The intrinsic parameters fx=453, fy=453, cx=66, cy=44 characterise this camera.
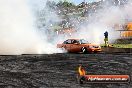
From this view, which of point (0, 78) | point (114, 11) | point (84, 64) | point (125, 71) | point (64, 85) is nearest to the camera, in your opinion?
point (64, 85)

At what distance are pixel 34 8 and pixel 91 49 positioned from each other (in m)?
6.00

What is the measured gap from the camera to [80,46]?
126 ft

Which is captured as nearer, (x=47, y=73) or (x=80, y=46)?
(x=47, y=73)

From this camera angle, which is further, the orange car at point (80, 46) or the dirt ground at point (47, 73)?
the orange car at point (80, 46)

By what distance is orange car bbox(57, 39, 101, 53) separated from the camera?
37656 millimetres

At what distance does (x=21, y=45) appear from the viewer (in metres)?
36.9

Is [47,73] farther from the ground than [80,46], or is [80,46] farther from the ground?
[80,46]

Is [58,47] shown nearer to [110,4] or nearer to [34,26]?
[34,26]

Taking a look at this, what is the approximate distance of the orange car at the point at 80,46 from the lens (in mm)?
37656

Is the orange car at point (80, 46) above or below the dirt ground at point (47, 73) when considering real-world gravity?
above

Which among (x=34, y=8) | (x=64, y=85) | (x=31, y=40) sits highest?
(x=34, y=8)

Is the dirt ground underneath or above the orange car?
underneath

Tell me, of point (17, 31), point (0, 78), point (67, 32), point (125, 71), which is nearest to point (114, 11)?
point (67, 32)

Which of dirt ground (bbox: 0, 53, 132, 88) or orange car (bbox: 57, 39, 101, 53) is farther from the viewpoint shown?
orange car (bbox: 57, 39, 101, 53)
